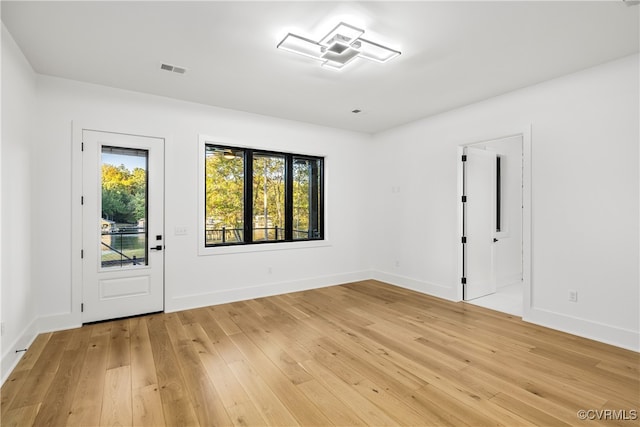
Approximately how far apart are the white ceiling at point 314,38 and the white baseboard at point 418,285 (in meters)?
2.78

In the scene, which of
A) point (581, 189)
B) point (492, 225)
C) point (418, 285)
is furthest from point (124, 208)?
point (492, 225)

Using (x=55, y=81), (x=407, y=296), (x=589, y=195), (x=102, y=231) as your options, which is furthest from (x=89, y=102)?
(x=589, y=195)

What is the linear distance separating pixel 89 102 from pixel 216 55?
1845 mm

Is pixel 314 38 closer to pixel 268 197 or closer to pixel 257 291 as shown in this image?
pixel 268 197

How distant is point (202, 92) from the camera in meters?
4.03

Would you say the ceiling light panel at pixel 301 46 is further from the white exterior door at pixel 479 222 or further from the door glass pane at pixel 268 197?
the white exterior door at pixel 479 222

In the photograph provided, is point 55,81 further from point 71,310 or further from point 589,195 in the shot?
point 589,195

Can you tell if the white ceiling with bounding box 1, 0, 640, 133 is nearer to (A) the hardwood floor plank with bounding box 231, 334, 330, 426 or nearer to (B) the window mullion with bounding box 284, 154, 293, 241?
(B) the window mullion with bounding box 284, 154, 293, 241

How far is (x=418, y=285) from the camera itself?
5.29 metres

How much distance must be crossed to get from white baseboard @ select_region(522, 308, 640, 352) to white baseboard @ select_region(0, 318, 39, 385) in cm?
515

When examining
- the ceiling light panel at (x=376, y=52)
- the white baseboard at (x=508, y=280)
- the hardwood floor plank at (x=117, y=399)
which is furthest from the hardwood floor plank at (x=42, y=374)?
the white baseboard at (x=508, y=280)

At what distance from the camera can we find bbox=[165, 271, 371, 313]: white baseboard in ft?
14.1

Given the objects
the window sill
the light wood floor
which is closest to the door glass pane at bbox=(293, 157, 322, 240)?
the window sill

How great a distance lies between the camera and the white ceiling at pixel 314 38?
2.39m
